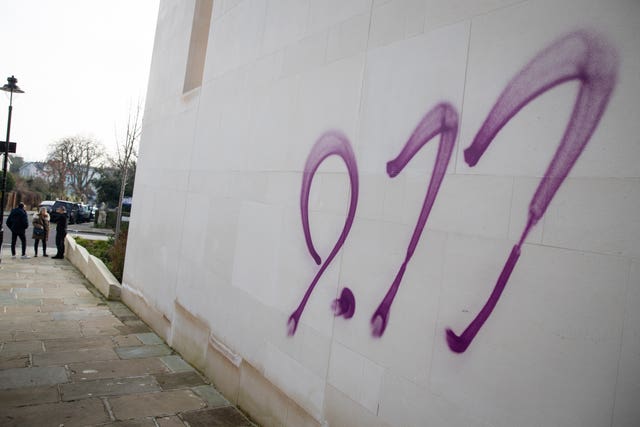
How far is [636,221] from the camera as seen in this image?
150cm

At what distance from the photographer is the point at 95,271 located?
845 cm

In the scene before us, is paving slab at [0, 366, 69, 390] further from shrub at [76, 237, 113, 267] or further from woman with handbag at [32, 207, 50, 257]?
woman with handbag at [32, 207, 50, 257]

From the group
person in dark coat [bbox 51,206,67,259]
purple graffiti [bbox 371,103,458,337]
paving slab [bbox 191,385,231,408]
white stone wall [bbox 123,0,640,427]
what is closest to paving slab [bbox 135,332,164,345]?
white stone wall [bbox 123,0,640,427]

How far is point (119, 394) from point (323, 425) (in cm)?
220

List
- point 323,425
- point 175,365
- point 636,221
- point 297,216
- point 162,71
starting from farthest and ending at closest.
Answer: point 162,71 < point 175,365 < point 297,216 < point 323,425 < point 636,221

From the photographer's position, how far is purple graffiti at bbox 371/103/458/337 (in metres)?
2.20

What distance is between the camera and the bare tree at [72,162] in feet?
147

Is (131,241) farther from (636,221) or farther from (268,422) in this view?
(636,221)

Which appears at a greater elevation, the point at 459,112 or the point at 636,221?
the point at 459,112

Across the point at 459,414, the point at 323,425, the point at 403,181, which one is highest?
the point at 403,181

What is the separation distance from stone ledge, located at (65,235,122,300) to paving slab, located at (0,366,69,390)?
332cm

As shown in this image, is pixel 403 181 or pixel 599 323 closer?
pixel 599 323

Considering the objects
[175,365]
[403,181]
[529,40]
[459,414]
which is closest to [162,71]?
[175,365]

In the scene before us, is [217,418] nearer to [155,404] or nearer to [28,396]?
[155,404]
